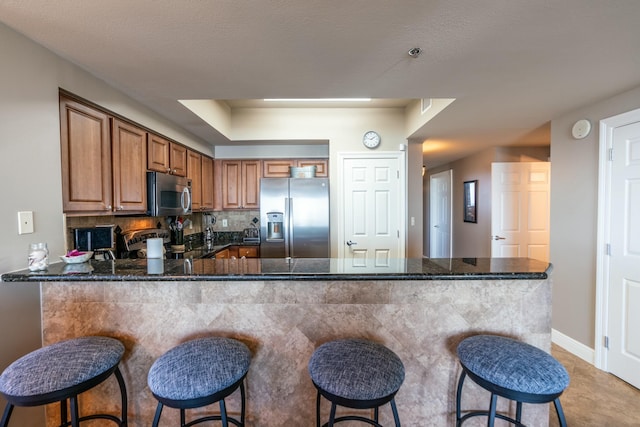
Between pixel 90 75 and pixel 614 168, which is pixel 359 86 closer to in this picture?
pixel 90 75

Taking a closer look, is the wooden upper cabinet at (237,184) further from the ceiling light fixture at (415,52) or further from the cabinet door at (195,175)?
the ceiling light fixture at (415,52)

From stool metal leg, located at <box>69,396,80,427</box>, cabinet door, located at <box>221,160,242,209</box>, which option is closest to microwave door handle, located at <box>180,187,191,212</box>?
cabinet door, located at <box>221,160,242,209</box>

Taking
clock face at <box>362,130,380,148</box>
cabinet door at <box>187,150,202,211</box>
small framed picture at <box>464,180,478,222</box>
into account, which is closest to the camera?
cabinet door at <box>187,150,202,211</box>

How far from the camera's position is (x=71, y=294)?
1.44 metres

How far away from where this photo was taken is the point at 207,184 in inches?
151

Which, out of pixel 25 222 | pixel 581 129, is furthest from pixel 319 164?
pixel 25 222

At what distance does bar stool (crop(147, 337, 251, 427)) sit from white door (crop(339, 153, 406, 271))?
2609 millimetres

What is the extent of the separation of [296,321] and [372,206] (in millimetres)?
2452

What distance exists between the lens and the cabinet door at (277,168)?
4004 millimetres

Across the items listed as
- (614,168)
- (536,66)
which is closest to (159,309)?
(536,66)

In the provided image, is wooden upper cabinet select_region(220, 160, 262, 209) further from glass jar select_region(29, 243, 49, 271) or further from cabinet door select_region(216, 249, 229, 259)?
glass jar select_region(29, 243, 49, 271)

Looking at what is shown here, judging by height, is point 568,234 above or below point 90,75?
below

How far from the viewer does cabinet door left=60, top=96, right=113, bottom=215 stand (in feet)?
5.51

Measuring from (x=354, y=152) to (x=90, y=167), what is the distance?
274cm
